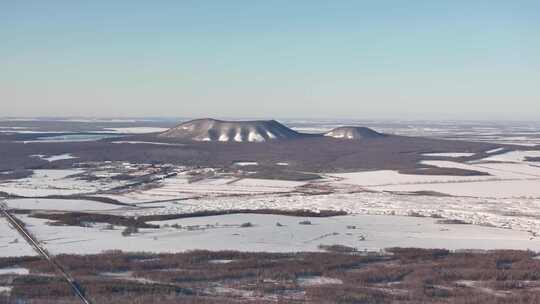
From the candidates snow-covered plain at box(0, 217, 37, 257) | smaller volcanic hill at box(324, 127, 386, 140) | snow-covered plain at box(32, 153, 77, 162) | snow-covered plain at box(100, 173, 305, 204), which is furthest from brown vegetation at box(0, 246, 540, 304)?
smaller volcanic hill at box(324, 127, 386, 140)

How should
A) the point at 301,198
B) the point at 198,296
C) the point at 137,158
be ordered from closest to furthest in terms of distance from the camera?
1. the point at 198,296
2. the point at 301,198
3. the point at 137,158

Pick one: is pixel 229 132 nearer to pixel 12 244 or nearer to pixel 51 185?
pixel 51 185

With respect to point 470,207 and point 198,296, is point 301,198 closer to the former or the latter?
point 470,207

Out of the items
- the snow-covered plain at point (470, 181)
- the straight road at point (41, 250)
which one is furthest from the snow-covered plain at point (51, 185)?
the snow-covered plain at point (470, 181)

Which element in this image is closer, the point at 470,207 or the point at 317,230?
the point at 317,230

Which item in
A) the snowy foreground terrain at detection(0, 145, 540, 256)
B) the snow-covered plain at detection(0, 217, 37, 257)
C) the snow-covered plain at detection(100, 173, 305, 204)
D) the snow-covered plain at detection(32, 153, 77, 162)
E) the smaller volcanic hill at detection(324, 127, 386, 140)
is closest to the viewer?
the snow-covered plain at detection(0, 217, 37, 257)

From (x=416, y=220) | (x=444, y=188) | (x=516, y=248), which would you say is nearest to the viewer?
(x=516, y=248)

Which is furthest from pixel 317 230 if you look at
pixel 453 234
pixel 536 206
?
pixel 536 206

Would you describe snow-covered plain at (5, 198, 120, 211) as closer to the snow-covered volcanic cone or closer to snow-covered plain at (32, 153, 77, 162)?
snow-covered plain at (32, 153, 77, 162)

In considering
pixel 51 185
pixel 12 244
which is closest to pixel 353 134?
pixel 51 185
